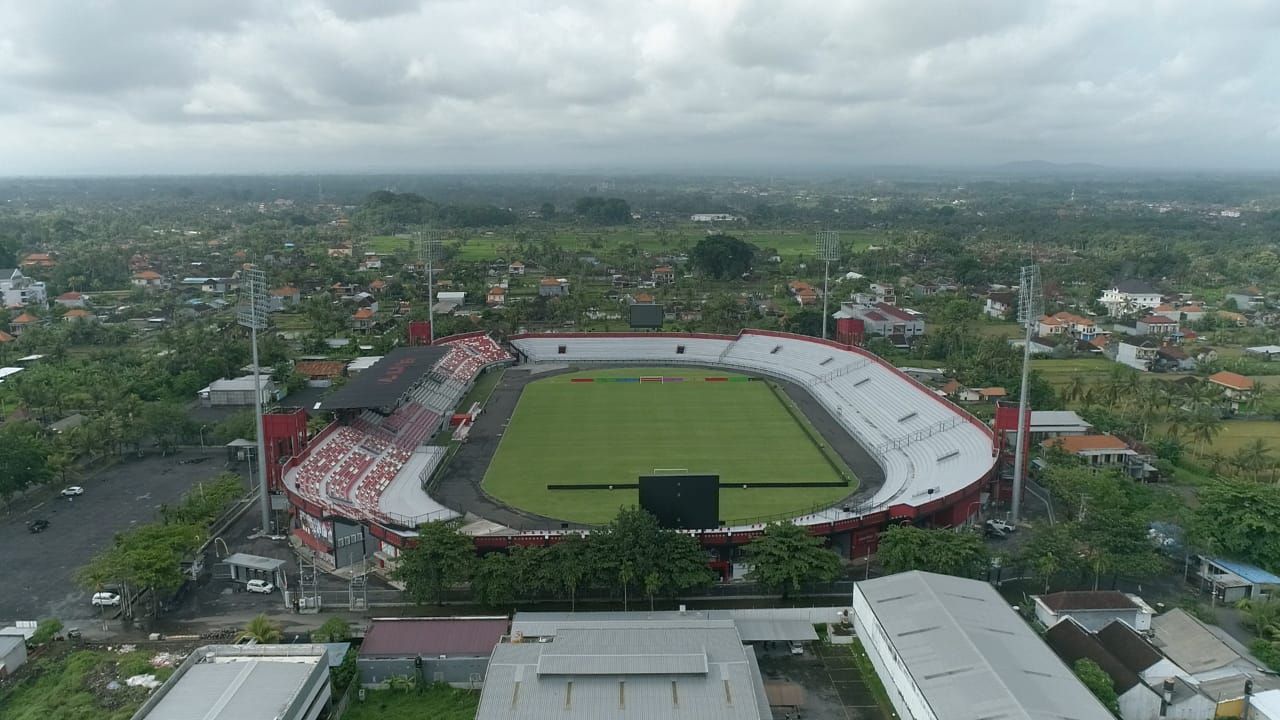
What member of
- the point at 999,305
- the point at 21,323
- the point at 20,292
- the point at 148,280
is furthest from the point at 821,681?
the point at 148,280

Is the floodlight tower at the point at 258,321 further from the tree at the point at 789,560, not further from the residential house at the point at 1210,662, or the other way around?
the residential house at the point at 1210,662

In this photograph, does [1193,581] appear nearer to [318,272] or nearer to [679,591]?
[679,591]

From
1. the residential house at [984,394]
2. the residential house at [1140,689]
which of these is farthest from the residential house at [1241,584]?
the residential house at [984,394]

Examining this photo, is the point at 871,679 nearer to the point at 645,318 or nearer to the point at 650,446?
the point at 650,446

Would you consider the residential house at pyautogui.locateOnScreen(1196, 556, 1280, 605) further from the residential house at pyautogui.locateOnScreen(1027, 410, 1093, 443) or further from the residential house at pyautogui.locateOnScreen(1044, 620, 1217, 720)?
the residential house at pyautogui.locateOnScreen(1027, 410, 1093, 443)

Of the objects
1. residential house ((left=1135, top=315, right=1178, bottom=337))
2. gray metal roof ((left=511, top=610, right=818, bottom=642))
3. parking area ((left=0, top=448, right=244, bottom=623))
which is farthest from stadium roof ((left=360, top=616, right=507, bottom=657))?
residential house ((left=1135, top=315, right=1178, bottom=337))

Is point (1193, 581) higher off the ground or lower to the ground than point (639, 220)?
lower

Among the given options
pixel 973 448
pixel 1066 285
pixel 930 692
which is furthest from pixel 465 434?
pixel 1066 285
